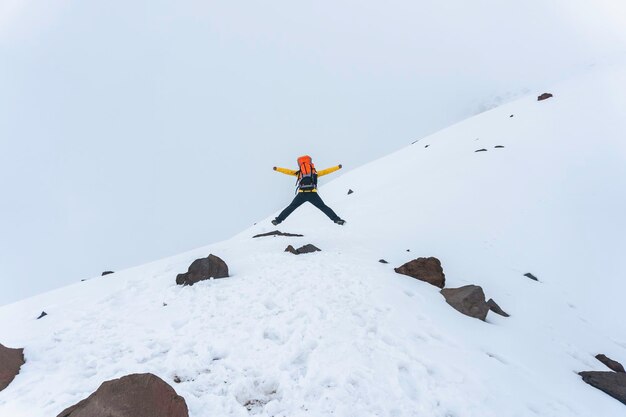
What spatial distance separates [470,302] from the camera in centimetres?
902

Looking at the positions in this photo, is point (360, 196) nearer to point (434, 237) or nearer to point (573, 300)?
point (434, 237)

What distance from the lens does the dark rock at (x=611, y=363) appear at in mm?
8219

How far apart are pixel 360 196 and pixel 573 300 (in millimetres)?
16840

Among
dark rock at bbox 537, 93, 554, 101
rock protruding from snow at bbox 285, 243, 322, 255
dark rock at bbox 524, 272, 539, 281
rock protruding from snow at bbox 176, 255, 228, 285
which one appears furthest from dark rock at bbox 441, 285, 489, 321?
dark rock at bbox 537, 93, 554, 101

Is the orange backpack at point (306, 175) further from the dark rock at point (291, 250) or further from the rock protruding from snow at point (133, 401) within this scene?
the rock protruding from snow at point (133, 401)

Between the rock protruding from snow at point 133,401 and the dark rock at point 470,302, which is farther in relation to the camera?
the dark rock at point 470,302

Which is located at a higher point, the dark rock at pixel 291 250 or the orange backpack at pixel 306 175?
the orange backpack at pixel 306 175

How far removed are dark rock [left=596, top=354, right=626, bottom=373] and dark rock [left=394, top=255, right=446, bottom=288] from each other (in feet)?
13.0

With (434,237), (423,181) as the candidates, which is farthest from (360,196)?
(434,237)

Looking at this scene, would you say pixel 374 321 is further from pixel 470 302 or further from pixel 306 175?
pixel 306 175

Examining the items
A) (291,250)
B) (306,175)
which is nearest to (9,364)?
(291,250)

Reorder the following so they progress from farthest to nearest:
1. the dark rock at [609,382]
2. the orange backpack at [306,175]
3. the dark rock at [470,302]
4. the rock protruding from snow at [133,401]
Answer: the orange backpack at [306,175] < the dark rock at [470,302] < the dark rock at [609,382] < the rock protruding from snow at [133,401]

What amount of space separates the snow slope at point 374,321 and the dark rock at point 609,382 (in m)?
0.27

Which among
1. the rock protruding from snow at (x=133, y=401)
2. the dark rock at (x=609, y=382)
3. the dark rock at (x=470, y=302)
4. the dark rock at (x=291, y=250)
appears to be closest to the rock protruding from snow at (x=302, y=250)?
the dark rock at (x=291, y=250)
